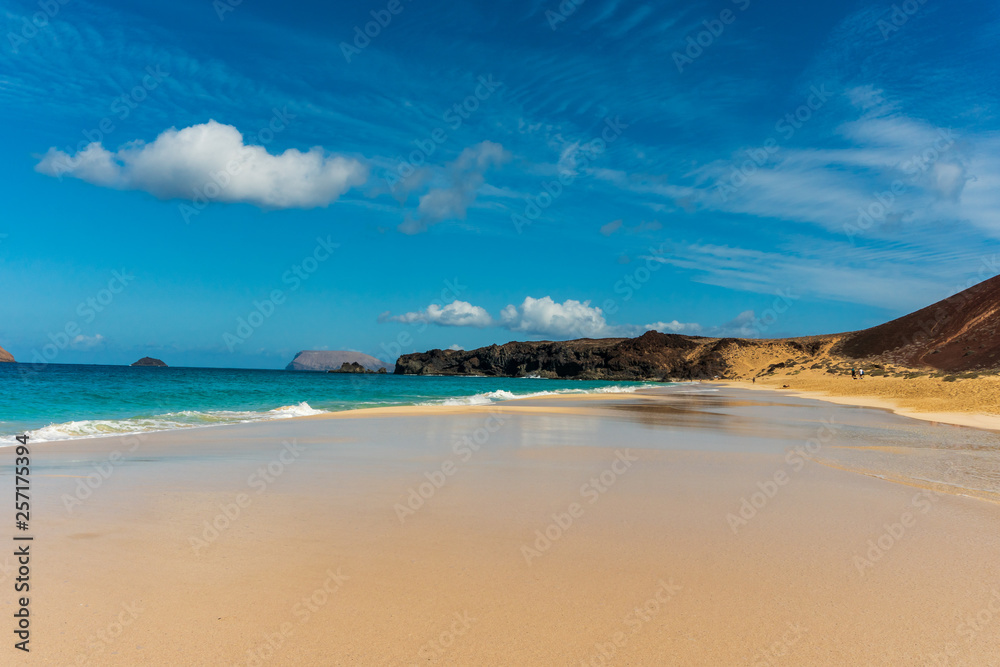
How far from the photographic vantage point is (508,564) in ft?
14.4

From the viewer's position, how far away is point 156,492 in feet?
22.3

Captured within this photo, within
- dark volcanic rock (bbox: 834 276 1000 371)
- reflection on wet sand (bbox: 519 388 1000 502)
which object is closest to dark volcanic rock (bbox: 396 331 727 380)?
dark volcanic rock (bbox: 834 276 1000 371)

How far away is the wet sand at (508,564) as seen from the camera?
3.13 metres

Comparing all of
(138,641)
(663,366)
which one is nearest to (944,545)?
(138,641)

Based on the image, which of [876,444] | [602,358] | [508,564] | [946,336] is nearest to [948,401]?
[876,444]

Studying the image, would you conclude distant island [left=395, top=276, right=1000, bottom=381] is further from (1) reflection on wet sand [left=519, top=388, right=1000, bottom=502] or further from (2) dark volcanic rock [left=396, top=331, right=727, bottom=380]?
(1) reflection on wet sand [left=519, top=388, right=1000, bottom=502]

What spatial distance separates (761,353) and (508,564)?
139 meters

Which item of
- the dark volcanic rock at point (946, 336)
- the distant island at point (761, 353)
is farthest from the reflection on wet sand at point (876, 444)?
the dark volcanic rock at point (946, 336)

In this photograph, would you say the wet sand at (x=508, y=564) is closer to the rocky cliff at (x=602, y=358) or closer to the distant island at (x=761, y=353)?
the distant island at (x=761, y=353)

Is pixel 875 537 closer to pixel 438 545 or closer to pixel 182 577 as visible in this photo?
pixel 438 545

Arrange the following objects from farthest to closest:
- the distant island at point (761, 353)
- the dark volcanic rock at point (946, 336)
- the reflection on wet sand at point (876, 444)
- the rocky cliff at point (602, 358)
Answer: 1. the rocky cliff at point (602, 358)
2. the distant island at point (761, 353)
3. the dark volcanic rock at point (946, 336)
4. the reflection on wet sand at point (876, 444)

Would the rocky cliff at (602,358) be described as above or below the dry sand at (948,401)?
above

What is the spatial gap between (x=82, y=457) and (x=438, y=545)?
8.39 metres

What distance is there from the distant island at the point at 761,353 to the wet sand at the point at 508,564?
49447 mm
